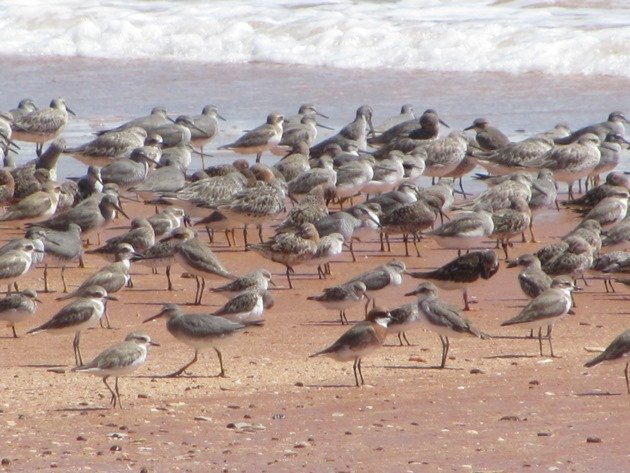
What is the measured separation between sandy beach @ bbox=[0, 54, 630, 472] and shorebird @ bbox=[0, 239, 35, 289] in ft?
1.24

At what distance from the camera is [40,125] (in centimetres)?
1862

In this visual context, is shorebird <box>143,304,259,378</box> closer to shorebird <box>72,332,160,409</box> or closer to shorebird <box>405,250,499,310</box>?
shorebird <box>72,332,160,409</box>

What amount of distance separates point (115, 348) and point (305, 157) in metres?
8.42

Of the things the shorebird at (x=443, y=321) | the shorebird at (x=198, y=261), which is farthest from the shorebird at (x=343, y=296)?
the shorebird at (x=198, y=261)

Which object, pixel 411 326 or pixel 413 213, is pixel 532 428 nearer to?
pixel 411 326

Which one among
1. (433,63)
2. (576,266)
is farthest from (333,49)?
(576,266)

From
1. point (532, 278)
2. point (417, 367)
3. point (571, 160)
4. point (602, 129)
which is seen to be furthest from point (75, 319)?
point (602, 129)

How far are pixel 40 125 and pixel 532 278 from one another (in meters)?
9.23

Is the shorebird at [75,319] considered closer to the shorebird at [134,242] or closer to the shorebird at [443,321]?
the shorebird at [443,321]

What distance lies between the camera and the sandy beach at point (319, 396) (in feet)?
25.4

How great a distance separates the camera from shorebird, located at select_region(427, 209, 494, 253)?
42.7 feet

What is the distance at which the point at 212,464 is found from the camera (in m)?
7.57

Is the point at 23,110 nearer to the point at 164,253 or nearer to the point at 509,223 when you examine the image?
the point at 164,253

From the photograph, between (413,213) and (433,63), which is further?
(433,63)
